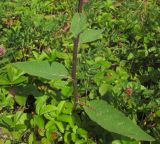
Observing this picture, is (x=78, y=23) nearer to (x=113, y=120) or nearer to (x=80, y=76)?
(x=113, y=120)

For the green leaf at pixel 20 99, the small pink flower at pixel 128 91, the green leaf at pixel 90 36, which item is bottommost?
the green leaf at pixel 20 99

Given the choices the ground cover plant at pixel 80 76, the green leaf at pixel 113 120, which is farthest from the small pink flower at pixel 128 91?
the green leaf at pixel 113 120

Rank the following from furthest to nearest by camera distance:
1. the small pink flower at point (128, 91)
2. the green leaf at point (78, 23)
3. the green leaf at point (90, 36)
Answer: the small pink flower at point (128, 91) → the green leaf at point (90, 36) → the green leaf at point (78, 23)

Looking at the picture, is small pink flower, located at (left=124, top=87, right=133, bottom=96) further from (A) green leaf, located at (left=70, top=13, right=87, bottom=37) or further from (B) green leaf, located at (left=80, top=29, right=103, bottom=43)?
(A) green leaf, located at (left=70, top=13, right=87, bottom=37)

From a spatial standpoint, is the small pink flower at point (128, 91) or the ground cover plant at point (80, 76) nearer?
the ground cover plant at point (80, 76)

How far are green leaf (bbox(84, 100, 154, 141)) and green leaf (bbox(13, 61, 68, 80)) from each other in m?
0.32

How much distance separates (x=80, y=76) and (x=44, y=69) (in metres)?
0.48

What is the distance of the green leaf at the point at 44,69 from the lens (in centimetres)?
253

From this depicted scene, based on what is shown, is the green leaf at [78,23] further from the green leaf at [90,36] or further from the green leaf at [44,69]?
the green leaf at [44,69]

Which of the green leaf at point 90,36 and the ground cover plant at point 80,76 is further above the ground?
the green leaf at point 90,36

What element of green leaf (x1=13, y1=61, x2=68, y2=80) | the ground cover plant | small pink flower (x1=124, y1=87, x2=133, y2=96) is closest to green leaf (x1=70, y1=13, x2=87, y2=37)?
the ground cover plant

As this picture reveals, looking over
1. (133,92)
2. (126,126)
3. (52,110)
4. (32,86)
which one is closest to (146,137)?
(126,126)

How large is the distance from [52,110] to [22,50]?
1057 millimetres

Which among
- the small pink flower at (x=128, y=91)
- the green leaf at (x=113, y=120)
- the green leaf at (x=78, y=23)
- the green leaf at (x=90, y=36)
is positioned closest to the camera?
the green leaf at (x=78, y=23)
